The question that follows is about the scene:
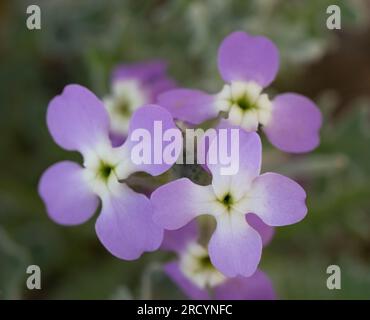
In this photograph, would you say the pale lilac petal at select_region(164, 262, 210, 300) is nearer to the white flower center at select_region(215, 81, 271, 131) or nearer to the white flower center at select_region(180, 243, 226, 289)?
the white flower center at select_region(180, 243, 226, 289)

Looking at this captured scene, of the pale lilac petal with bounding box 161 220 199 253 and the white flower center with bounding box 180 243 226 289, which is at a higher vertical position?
the pale lilac petal with bounding box 161 220 199 253

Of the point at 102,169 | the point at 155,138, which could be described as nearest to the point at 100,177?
the point at 102,169

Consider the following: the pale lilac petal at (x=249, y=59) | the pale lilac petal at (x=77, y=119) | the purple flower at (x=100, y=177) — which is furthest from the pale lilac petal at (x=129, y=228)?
the pale lilac petal at (x=249, y=59)

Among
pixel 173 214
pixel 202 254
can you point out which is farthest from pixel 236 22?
pixel 173 214

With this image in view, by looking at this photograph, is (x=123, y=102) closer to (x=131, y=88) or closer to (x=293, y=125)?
(x=131, y=88)

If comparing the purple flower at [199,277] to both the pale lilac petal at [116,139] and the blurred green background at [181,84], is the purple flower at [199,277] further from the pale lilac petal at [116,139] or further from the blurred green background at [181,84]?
the pale lilac petal at [116,139]

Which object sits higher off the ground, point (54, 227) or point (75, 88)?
point (54, 227)

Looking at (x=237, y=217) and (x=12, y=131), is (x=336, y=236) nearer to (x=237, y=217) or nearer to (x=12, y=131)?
(x=12, y=131)

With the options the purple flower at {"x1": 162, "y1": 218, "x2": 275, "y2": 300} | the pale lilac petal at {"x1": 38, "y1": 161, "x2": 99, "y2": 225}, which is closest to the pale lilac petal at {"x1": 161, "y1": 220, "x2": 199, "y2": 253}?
the purple flower at {"x1": 162, "y1": 218, "x2": 275, "y2": 300}
